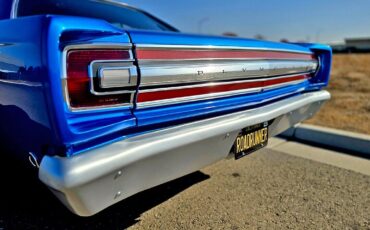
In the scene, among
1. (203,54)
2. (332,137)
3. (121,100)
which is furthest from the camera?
(332,137)

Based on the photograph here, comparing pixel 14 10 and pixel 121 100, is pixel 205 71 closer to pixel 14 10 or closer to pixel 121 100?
pixel 121 100

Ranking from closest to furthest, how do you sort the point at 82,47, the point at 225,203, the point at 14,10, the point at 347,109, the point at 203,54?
the point at 82,47, the point at 203,54, the point at 14,10, the point at 225,203, the point at 347,109

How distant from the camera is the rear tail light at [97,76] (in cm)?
138

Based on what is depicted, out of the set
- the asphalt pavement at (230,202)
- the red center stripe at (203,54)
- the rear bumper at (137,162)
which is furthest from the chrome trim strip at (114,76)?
the asphalt pavement at (230,202)

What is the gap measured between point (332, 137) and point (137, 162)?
3.05 meters

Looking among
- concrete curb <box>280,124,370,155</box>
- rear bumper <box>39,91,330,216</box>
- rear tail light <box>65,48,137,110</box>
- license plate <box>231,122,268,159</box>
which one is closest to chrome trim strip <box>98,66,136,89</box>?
rear tail light <box>65,48,137,110</box>

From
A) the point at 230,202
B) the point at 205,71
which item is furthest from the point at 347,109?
the point at 205,71

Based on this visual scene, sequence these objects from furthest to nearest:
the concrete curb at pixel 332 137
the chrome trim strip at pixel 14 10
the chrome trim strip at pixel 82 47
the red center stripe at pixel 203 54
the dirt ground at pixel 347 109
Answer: the dirt ground at pixel 347 109, the concrete curb at pixel 332 137, the chrome trim strip at pixel 14 10, the red center stripe at pixel 203 54, the chrome trim strip at pixel 82 47

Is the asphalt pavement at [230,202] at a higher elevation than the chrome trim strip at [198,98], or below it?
below

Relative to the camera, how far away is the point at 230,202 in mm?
2498

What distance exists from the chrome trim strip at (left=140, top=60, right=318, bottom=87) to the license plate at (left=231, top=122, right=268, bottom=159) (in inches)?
14.3

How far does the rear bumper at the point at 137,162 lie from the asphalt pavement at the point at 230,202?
536 mm

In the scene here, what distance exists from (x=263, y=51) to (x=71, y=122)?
1389mm

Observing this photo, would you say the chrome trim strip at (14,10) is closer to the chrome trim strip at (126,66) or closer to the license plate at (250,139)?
the chrome trim strip at (126,66)
